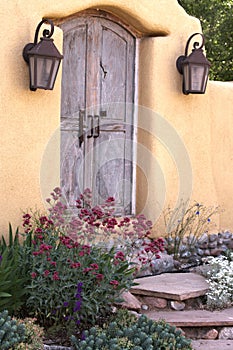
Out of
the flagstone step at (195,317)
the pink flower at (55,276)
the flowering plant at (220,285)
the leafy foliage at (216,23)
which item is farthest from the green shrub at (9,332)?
the leafy foliage at (216,23)

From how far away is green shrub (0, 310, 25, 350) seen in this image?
175 inches

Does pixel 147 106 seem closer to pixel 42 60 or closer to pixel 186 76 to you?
pixel 186 76

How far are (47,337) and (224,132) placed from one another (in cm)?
422

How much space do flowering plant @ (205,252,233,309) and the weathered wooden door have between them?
4.44ft

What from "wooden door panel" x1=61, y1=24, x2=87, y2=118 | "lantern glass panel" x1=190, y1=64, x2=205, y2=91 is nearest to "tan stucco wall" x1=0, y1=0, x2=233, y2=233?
"lantern glass panel" x1=190, y1=64, x2=205, y2=91

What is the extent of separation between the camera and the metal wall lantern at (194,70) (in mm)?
7340

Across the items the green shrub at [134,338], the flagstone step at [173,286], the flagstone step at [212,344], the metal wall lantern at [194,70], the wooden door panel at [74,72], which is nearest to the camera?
the green shrub at [134,338]

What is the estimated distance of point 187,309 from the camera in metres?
6.01

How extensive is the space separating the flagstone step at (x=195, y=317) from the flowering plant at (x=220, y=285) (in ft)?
0.29

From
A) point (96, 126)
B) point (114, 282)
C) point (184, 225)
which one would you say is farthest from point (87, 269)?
point (184, 225)

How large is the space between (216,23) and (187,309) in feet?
26.8

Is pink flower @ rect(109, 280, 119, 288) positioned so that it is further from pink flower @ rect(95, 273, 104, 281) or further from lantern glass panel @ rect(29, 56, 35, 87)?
lantern glass panel @ rect(29, 56, 35, 87)

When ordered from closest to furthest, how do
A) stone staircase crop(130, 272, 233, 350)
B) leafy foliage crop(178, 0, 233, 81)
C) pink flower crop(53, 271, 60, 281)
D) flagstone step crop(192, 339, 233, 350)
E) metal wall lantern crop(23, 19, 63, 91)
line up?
pink flower crop(53, 271, 60, 281)
flagstone step crop(192, 339, 233, 350)
stone staircase crop(130, 272, 233, 350)
metal wall lantern crop(23, 19, 63, 91)
leafy foliage crop(178, 0, 233, 81)

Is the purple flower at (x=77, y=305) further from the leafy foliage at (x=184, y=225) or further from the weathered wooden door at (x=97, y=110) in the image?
the leafy foliage at (x=184, y=225)
